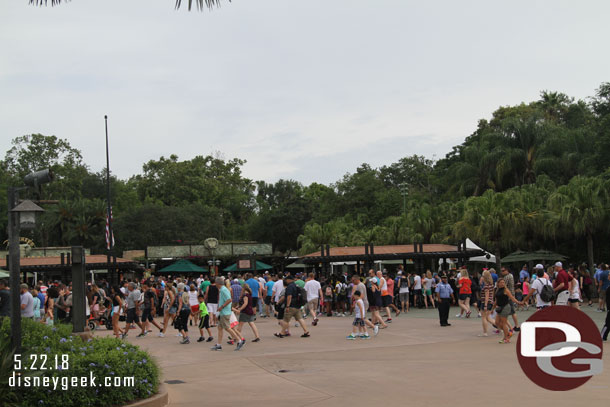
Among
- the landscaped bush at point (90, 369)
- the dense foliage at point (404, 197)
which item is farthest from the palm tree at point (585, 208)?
the landscaped bush at point (90, 369)

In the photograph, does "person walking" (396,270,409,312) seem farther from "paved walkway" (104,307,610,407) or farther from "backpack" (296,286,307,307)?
"backpack" (296,286,307,307)

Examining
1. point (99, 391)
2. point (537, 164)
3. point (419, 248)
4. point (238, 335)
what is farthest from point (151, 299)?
point (537, 164)

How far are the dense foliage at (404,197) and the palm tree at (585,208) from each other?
54 mm

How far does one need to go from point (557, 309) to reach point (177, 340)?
1205 centimetres

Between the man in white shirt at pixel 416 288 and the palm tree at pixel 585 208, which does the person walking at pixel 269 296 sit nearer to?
the man in white shirt at pixel 416 288

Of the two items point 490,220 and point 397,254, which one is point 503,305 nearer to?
point 397,254

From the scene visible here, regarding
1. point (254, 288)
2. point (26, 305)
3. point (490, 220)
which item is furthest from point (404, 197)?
point (26, 305)

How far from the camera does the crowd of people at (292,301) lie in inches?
622

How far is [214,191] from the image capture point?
8412 cm

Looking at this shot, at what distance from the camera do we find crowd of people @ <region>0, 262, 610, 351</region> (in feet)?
51.9

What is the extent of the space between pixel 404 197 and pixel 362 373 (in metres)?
45.7

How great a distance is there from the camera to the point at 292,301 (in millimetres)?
17484

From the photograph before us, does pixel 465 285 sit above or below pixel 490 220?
below

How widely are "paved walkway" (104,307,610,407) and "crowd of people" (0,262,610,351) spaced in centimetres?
57
